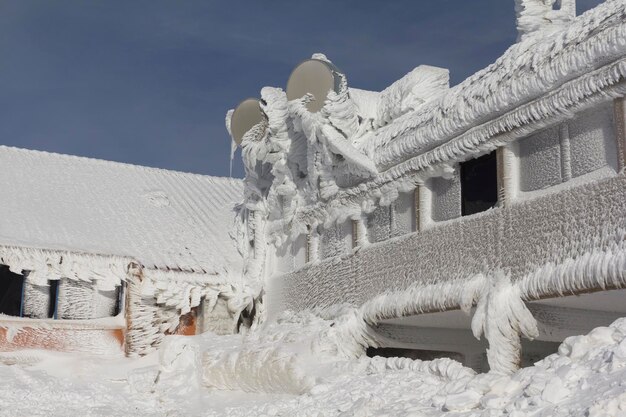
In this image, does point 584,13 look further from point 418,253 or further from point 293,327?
point 293,327

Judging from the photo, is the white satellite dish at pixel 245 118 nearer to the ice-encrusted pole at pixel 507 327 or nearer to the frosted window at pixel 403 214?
the frosted window at pixel 403 214

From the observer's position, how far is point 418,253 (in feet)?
31.0

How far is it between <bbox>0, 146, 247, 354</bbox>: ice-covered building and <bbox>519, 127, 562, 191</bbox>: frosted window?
19.5ft

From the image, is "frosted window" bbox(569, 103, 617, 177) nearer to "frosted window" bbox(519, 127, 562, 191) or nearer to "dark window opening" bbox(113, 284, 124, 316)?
"frosted window" bbox(519, 127, 562, 191)

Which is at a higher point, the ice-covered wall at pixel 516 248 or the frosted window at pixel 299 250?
the frosted window at pixel 299 250

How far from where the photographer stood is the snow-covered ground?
5602 mm

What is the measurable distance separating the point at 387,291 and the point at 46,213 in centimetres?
589

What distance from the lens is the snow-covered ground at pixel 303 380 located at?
18.4ft

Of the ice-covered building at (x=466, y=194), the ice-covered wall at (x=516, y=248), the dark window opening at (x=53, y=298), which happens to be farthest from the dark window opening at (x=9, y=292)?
the ice-covered wall at (x=516, y=248)

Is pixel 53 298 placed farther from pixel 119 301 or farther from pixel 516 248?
pixel 516 248

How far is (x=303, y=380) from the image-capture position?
9.23 meters

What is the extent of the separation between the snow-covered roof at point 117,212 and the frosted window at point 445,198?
182 inches

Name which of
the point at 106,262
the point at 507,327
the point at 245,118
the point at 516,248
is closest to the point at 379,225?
the point at 516,248

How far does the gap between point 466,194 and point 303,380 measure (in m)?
2.56
